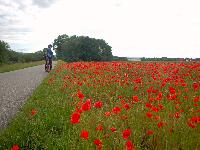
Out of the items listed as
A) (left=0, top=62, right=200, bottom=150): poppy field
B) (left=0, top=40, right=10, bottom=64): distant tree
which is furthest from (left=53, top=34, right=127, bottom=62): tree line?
(left=0, top=62, right=200, bottom=150): poppy field

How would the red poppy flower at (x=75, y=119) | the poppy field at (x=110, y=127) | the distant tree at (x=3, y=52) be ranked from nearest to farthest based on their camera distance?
the red poppy flower at (x=75, y=119) → the poppy field at (x=110, y=127) → the distant tree at (x=3, y=52)

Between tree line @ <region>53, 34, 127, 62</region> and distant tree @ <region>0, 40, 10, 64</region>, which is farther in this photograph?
tree line @ <region>53, 34, 127, 62</region>

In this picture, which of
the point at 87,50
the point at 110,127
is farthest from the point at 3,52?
the point at 110,127

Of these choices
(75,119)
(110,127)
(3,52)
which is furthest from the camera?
(3,52)

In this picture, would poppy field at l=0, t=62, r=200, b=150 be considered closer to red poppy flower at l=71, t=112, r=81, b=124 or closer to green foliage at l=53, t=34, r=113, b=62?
red poppy flower at l=71, t=112, r=81, b=124

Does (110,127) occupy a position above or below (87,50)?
below

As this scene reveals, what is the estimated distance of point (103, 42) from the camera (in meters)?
94.2

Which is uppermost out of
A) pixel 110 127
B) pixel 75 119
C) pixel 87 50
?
pixel 75 119

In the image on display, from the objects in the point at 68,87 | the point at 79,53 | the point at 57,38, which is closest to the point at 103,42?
the point at 79,53

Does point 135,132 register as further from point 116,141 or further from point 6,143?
point 6,143

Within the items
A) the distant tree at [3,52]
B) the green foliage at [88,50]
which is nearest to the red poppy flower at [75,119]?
the distant tree at [3,52]

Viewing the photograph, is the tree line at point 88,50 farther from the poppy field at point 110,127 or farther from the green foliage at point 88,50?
the poppy field at point 110,127

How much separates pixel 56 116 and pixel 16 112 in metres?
2.26

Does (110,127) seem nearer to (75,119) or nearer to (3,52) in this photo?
(75,119)
